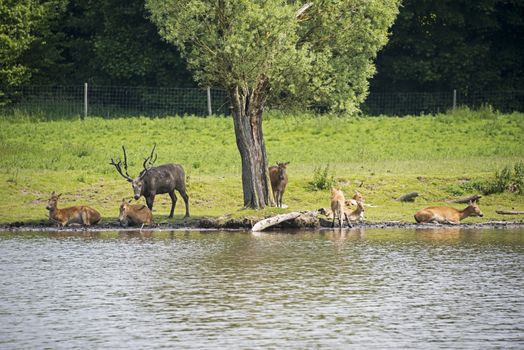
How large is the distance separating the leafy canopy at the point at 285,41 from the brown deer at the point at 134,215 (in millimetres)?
3932

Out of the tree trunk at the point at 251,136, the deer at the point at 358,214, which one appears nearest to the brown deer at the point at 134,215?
the tree trunk at the point at 251,136

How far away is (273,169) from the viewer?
3691 cm

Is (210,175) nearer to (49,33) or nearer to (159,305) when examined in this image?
(159,305)

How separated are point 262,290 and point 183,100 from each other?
38074mm


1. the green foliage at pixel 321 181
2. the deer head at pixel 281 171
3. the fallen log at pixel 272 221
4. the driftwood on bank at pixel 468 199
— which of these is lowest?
the fallen log at pixel 272 221

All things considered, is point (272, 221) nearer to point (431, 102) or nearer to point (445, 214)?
point (445, 214)

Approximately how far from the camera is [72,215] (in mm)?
34062

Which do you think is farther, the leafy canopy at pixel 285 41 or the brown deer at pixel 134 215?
the brown deer at pixel 134 215

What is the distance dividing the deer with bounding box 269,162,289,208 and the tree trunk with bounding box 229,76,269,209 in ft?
3.92

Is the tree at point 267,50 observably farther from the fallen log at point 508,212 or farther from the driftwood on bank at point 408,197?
the fallen log at point 508,212

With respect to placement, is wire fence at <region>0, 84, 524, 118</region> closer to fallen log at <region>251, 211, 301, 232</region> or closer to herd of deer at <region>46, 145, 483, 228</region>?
herd of deer at <region>46, 145, 483, 228</region>

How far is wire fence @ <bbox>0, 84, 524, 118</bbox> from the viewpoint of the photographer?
Answer: 5778cm

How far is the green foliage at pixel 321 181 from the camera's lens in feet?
129

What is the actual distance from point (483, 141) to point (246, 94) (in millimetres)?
17617
